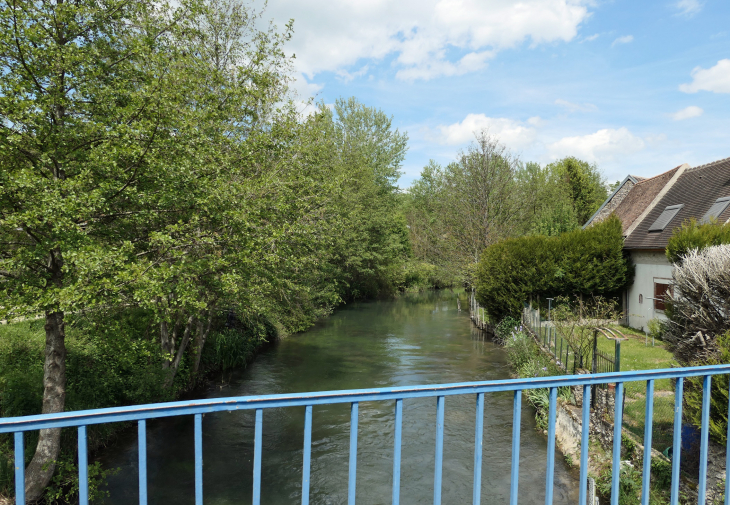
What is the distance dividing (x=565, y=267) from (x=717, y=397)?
16.0 meters

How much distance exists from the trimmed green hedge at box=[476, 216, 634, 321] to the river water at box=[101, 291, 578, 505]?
4.06m

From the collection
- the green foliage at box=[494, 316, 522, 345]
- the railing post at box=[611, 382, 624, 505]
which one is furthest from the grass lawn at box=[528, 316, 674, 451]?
the railing post at box=[611, 382, 624, 505]

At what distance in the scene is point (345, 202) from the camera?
27.8 meters

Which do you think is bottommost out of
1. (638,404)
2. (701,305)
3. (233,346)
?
(233,346)

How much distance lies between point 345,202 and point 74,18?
68.1 ft

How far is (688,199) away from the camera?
62.0ft

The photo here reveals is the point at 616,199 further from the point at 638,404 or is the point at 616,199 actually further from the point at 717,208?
the point at 638,404

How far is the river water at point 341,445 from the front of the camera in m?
8.21

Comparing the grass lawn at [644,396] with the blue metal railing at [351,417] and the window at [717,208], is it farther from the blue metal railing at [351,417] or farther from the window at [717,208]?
the blue metal railing at [351,417]

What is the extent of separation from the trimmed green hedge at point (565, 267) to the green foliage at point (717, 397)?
15026 millimetres

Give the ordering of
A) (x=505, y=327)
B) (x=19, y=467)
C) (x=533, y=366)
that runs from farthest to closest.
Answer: (x=505, y=327), (x=533, y=366), (x=19, y=467)

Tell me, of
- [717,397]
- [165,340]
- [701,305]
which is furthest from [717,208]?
[165,340]

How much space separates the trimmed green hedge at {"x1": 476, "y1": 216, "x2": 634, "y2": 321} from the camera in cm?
1973

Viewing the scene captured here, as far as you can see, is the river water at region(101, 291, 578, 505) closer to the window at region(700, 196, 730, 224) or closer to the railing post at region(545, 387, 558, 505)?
the railing post at region(545, 387, 558, 505)
